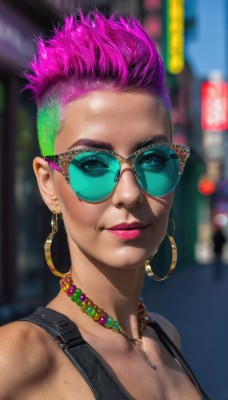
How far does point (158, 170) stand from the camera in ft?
4.66

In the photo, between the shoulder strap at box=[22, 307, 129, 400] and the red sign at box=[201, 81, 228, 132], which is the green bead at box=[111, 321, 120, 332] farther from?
the red sign at box=[201, 81, 228, 132]

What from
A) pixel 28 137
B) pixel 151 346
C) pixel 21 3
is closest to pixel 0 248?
pixel 28 137

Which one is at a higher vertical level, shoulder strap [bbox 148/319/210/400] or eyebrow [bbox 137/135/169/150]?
eyebrow [bbox 137/135/169/150]

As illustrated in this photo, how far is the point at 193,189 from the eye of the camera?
26.3m

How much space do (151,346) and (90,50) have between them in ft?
2.90

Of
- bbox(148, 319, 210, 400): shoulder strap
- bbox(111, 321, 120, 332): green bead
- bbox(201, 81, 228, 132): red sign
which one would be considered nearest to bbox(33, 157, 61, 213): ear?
bbox(111, 321, 120, 332): green bead

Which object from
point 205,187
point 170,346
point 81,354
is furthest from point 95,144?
point 205,187

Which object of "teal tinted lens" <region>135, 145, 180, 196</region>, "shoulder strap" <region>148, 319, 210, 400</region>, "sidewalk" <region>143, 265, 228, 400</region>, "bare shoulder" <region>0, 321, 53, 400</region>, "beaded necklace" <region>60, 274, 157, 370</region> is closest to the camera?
"bare shoulder" <region>0, 321, 53, 400</region>

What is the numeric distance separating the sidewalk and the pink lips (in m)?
4.01

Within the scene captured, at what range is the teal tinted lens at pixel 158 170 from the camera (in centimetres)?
137

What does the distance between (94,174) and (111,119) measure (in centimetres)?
14

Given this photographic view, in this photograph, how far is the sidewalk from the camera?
6430mm

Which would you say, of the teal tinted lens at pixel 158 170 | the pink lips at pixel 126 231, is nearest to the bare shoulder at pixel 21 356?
the pink lips at pixel 126 231

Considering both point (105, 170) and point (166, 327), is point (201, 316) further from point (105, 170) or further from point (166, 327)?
point (105, 170)
